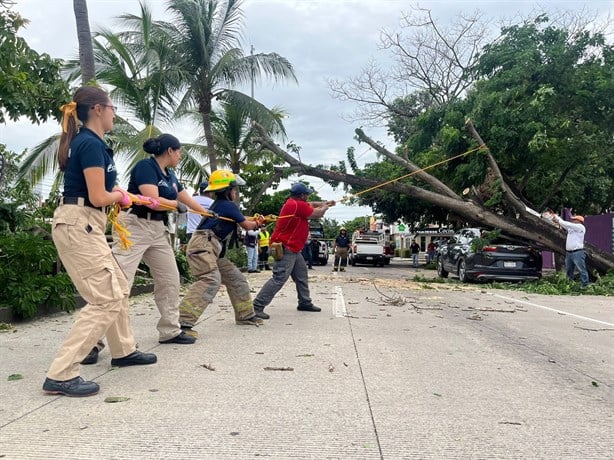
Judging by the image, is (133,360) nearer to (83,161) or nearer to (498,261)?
(83,161)

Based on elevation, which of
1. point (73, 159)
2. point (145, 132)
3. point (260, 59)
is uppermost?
point (260, 59)

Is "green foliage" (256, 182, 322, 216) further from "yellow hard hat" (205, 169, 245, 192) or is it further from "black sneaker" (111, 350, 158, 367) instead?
"black sneaker" (111, 350, 158, 367)

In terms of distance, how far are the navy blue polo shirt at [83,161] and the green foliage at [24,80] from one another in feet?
10.4

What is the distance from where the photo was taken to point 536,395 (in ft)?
13.6

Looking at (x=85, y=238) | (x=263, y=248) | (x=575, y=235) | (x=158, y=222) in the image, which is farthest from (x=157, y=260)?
(x=263, y=248)

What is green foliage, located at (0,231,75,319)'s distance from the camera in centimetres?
671

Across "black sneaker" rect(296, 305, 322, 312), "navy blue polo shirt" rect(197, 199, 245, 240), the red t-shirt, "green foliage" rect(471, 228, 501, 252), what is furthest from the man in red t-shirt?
"green foliage" rect(471, 228, 501, 252)

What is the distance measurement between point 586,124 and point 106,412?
1581 centimetres

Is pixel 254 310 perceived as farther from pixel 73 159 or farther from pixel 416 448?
pixel 416 448

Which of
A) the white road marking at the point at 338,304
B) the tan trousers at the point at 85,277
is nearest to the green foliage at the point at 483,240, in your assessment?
the white road marking at the point at 338,304

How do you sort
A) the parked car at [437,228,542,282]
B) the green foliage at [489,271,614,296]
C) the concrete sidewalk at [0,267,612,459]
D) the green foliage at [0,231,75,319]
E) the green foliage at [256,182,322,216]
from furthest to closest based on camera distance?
the green foliage at [256,182,322,216]
the parked car at [437,228,542,282]
the green foliage at [489,271,614,296]
the green foliage at [0,231,75,319]
the concrete sidewalk at [0,267,612,459]

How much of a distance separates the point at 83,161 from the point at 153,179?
1279 millimetres

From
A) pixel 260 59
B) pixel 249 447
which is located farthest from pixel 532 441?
pixel 260 59

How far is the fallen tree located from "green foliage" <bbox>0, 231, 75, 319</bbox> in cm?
927
